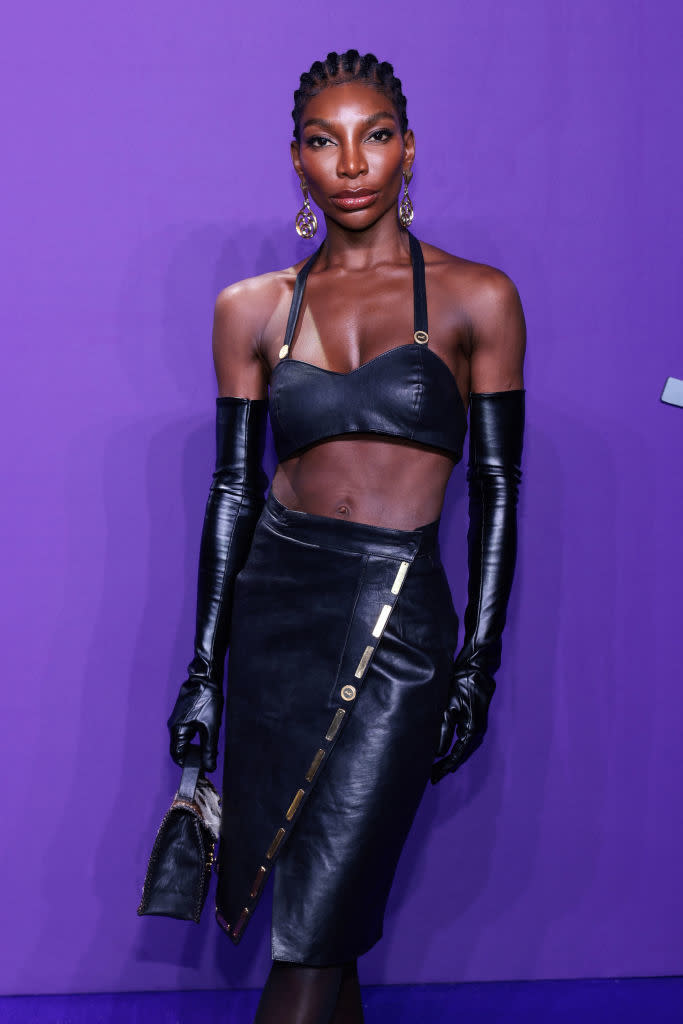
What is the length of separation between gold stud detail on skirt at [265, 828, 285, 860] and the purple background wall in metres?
0.90

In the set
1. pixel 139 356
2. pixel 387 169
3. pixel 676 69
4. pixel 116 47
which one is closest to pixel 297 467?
pixel 387 169

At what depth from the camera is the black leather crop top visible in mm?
2016

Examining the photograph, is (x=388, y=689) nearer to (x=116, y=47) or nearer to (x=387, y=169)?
(x=387, y=169)

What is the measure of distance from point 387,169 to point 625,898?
6.67ft

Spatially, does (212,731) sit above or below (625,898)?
above

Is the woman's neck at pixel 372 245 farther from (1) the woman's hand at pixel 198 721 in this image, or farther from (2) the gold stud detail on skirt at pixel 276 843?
(2) the gold stud detail on skirt at pixel 276 843

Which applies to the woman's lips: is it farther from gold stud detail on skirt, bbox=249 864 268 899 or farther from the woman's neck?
gold stud detail on skirt, bbox=249 864 268 899

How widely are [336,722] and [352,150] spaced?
1.06 meters

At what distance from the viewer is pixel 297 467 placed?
2.13 m

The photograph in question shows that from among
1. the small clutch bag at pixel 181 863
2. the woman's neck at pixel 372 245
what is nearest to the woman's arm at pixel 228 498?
the small clutch bag at pixel 181 863

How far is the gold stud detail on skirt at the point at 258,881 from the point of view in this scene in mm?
2049

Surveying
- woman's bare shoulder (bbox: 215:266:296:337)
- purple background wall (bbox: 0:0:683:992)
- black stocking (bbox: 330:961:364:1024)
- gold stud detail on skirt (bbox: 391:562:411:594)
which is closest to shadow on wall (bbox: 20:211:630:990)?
purple background wall (bbox: 0:0:683:992)

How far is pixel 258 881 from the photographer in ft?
6.76

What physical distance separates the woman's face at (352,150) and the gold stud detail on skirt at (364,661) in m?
0.81
